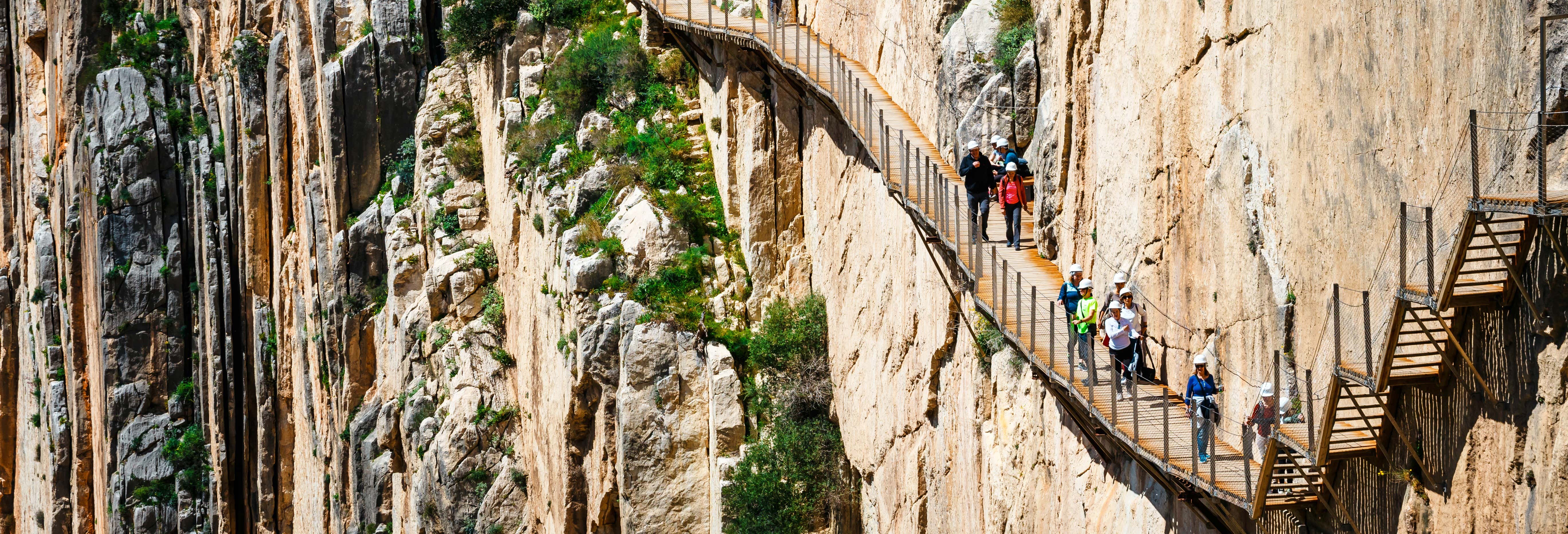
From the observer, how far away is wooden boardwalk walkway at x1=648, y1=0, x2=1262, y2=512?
14.5m

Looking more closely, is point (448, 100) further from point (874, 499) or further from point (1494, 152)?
point (1494, 152)

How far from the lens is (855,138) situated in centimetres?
2552

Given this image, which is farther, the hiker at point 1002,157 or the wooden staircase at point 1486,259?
the hiker at point 1002,157

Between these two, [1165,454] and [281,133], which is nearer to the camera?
[1165,454]

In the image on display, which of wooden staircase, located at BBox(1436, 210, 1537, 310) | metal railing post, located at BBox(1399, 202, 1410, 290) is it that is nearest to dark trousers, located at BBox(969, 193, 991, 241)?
metal railing post, located at BBox(1399, 202, 1410, 290)

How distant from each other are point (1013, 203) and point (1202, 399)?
5.40 metres

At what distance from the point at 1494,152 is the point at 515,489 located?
2572cm

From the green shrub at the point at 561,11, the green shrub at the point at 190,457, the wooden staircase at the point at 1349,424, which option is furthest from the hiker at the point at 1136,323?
the green shrub at the point at 190,457

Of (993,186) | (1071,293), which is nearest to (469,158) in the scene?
(993,186)

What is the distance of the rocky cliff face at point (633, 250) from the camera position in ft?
43.3

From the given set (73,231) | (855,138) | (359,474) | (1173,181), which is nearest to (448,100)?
(359,474)

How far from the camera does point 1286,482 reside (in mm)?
13211

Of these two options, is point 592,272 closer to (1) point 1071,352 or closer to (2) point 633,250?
(2) point 633,250

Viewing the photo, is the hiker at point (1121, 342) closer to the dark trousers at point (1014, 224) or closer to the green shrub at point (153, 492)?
the dark trousers at point (1014, 224)
